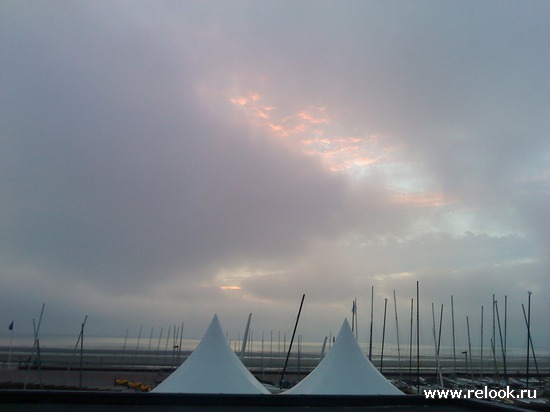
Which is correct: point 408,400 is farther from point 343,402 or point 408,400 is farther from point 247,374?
point 247,374

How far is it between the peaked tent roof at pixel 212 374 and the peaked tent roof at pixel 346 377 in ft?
4.53

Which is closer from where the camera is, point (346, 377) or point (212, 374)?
point (212, 374)

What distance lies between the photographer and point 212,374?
44.8ft

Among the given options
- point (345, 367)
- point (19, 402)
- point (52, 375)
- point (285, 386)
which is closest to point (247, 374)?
point (345, 367)

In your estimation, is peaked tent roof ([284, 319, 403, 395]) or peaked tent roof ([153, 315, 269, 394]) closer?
peaked tent roof ([153, 315, 269, 394])

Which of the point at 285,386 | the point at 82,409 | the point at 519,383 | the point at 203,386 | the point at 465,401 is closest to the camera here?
the point at 82,409

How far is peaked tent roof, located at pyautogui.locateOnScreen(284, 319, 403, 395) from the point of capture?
13375 mm

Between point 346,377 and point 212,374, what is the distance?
12.9 feet

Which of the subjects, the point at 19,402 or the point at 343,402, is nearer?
the point at 19,402

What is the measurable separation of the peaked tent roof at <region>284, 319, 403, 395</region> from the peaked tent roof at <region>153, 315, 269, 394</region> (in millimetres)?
1382

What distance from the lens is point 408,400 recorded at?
6.99m

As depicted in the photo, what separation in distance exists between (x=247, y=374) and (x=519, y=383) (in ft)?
77.0

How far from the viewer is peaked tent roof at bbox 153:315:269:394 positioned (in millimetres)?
13203

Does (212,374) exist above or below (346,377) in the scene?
below
